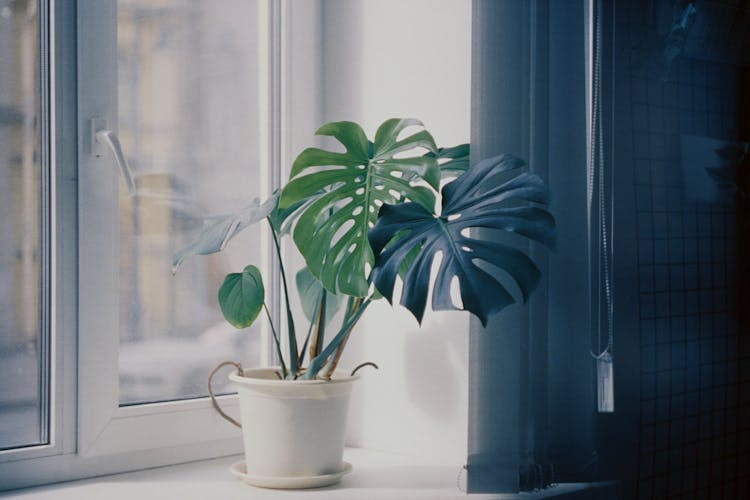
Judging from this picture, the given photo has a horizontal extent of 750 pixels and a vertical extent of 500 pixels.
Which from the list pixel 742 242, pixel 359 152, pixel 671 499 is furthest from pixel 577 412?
pixel 359 152

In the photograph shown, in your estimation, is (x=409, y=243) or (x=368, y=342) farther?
(x=368, y=342)

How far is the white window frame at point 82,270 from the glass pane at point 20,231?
0.07 ft

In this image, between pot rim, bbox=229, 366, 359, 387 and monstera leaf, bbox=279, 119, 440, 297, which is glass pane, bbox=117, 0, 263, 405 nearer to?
pot rim, bbox=229, 366, 359, 387

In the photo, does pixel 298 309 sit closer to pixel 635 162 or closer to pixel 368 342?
pixel 368 342

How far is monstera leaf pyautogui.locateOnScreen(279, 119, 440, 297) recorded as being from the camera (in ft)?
3.74

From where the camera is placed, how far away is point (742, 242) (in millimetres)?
1329

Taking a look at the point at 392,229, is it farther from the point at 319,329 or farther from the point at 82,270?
the point at 82,270

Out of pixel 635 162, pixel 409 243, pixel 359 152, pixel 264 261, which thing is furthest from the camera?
pixel 264 261

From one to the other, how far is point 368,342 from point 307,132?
0.42 m

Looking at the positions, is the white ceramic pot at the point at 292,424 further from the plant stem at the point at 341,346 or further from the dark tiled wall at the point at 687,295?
the dark tiled wall at the point at 687,295

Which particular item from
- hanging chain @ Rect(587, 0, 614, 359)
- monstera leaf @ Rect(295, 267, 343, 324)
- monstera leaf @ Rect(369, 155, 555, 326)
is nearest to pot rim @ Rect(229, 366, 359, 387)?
monstera leaf @ Rect(295, 267, 343, 324)

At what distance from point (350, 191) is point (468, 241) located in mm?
207

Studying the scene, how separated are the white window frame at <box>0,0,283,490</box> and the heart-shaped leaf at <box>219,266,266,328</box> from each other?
0.20 metres

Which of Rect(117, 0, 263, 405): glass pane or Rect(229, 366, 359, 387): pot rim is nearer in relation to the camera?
Rect(229, 366, 359, 387): pot rim
